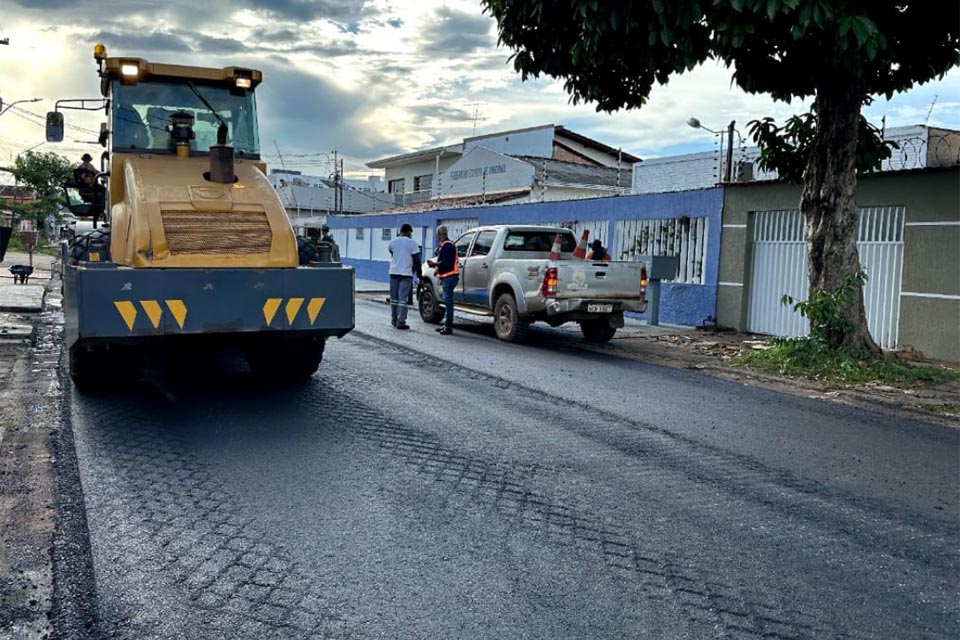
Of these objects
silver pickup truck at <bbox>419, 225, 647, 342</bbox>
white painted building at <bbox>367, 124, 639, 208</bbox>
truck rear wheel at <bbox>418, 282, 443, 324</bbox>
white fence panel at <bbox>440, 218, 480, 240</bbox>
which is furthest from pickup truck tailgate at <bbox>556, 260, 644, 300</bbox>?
white painted building at <bbox>367, 124, 639, 208</bbox>

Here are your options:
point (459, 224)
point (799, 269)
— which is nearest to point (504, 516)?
point (799, 269)

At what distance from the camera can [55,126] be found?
30.3 feet

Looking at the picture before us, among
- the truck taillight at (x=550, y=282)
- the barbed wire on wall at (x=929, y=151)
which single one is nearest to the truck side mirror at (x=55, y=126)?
the truck taillight at (x=550, y=282)

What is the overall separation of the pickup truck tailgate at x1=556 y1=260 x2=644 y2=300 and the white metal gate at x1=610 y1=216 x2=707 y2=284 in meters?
3.82

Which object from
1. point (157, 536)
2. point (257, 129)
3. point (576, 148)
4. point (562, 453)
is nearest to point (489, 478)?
point (562, 453)

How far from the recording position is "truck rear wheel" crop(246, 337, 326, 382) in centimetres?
878

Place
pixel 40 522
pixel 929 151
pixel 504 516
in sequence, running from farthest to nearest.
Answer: pixel 929 151
pixel 504 516
pixel 40 522

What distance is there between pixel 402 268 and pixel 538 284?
3.36 metres

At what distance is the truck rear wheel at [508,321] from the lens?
537 inches

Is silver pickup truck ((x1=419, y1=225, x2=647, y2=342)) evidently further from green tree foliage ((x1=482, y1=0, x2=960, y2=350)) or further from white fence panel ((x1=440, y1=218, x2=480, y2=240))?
white fence panel ((x1=440, y1=218, x2=480, y2=240))

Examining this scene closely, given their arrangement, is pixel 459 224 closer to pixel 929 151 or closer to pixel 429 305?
pixel 429 305

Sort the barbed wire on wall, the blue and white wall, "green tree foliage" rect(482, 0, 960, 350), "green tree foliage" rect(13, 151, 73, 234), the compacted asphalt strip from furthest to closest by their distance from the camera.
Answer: "green tree foliage" rect(13, 151, 73, 234), the blue and white wall, the barbed wire on wall, "green tree foliage" rect(482, 0, 960, 350), the compacted asphalt strip

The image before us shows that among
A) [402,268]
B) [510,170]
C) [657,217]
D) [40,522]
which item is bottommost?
[40,522]

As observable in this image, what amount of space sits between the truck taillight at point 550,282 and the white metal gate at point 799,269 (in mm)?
4700
